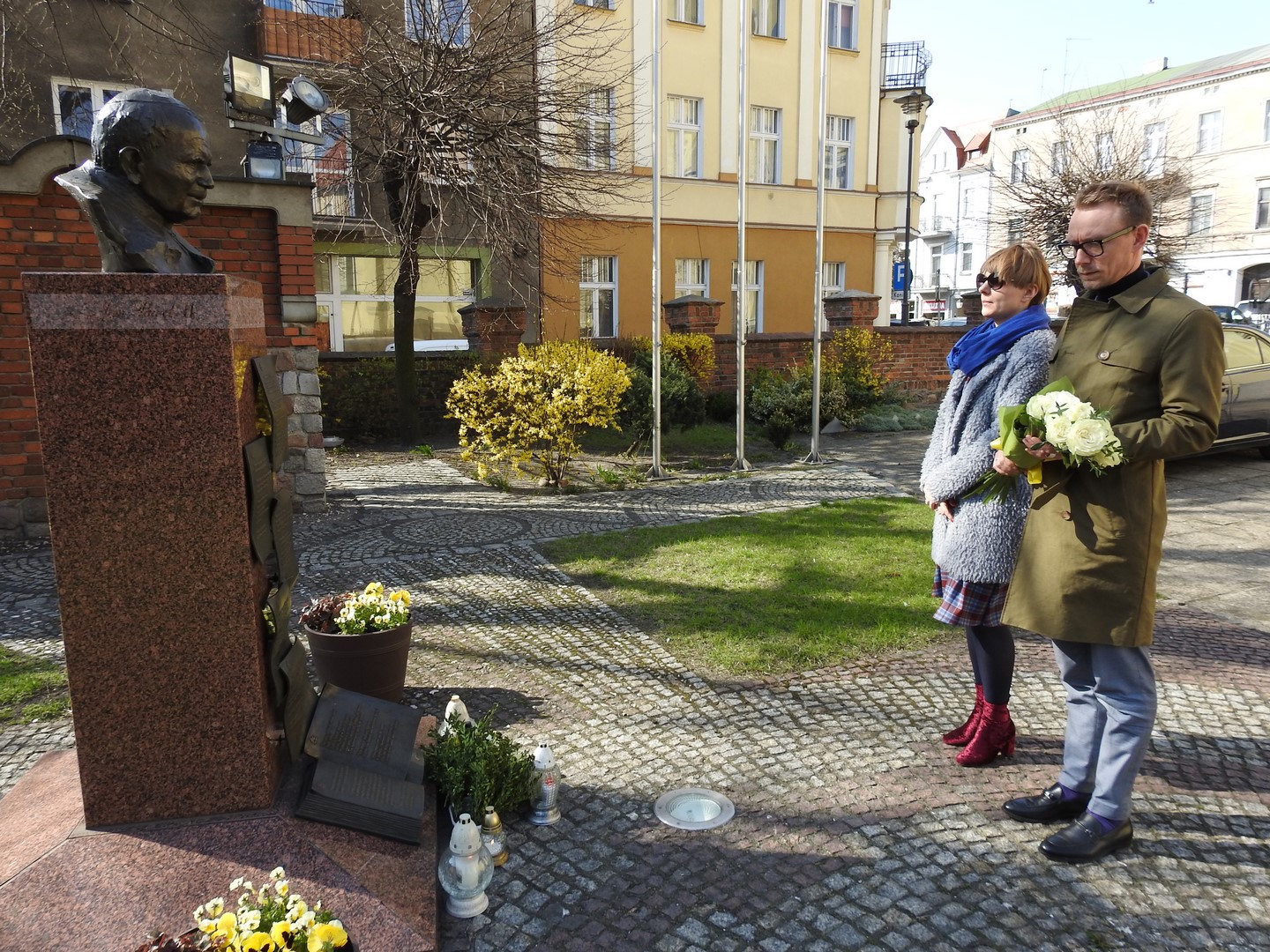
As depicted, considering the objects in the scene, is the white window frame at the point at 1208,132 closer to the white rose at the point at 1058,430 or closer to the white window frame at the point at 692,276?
the white window frame at the point at 692,276

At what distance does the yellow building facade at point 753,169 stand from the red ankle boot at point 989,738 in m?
16.5

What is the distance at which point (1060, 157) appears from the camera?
2573 cm

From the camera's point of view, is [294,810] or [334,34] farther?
[334,34]

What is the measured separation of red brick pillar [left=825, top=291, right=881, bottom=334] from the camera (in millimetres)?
15867

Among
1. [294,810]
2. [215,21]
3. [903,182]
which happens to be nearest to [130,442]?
[294,810]

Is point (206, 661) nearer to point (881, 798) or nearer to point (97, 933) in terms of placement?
point (97, 933)

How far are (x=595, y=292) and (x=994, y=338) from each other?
61.4ft

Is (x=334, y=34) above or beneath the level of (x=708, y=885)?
above

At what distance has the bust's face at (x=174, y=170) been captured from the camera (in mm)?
2842

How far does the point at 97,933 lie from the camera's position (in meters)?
2.35

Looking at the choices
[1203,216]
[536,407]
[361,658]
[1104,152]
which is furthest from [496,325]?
[1203,216]

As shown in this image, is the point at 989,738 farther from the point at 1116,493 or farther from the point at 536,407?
the point at 536,407

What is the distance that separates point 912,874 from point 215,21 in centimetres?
1923

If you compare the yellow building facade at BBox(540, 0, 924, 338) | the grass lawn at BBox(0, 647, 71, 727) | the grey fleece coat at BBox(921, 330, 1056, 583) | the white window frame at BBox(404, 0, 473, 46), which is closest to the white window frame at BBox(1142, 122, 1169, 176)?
the yellow building facade at BBox(540, 0, 924, 338)
